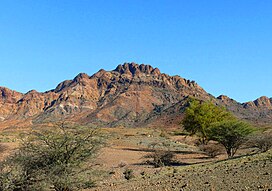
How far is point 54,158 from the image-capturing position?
666 inches

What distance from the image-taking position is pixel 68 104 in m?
199

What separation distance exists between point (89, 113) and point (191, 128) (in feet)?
455

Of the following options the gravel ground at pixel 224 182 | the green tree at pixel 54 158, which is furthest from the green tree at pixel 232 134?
the green tree at pixel 54 158

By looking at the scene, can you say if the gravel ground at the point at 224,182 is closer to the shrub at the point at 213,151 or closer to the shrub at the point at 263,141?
the shrub at the point at 263,141

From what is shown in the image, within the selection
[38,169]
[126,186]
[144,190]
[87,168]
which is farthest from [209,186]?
[38,169]

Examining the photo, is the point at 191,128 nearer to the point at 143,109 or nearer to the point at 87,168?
the point at 87,168

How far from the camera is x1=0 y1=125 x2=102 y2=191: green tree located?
15.7 meters

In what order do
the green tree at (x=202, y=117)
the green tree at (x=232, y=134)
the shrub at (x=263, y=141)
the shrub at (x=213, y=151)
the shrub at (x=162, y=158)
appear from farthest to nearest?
the green tree at (x=202, y=117), the shrub at (x=213, y=151), the green tree at (x=232, y=134), the shrub at (x=263, y=141), the shrub at (x=162, y=158)

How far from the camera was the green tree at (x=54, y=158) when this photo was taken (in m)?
15.7

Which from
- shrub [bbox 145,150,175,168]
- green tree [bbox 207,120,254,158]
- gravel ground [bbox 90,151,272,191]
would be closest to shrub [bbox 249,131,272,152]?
green tree [bbox 207,120,254,158]

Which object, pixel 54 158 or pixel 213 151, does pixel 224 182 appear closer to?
pixel 54 158

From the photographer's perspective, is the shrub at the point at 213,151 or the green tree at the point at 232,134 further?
the shrub at the point at 213,151

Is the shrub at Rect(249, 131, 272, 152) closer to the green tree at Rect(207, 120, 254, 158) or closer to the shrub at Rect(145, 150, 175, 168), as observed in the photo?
the green tree at Rect(207, 120, 254, 158)

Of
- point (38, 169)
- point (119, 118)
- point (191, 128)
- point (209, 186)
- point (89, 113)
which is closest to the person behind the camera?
point (209, 186)
